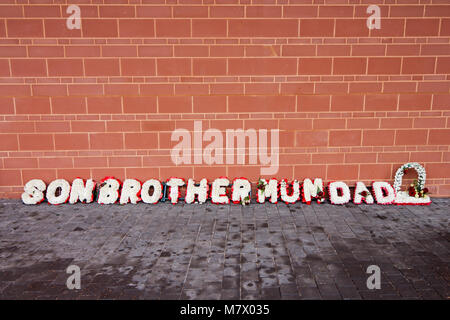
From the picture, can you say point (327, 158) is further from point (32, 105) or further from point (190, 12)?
point (32, 105)

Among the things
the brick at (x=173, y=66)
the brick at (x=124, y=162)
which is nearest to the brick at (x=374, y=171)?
the brick at (x=173, y=66)

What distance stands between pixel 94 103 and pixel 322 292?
5.19 m

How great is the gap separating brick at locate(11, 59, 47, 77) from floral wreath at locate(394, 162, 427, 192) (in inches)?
277

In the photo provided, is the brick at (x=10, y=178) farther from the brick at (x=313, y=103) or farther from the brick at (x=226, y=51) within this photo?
the brick at (x=313, y=103)

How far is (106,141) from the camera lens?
6715 mm

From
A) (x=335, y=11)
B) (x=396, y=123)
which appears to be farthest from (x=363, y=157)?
(x=335, y=11)

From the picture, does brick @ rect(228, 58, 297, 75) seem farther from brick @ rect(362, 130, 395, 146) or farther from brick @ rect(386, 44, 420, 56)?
brick @ rect(362, 130, 395, 146)

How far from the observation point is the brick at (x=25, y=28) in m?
6.29

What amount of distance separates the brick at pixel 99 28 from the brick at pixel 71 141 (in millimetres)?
1891

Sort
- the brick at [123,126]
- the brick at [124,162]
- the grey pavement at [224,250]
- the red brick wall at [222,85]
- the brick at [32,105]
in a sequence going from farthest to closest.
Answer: the brick at [124,162]
the brick at [123,126]
the brick at [32,105]
the red brick wall at [222,85]
the grey pavement at [224,250]

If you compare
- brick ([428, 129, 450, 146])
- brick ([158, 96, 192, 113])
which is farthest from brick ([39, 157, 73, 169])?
brick ([428, 129, 450, 146])

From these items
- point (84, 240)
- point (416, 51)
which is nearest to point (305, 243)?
point (84, 240)
